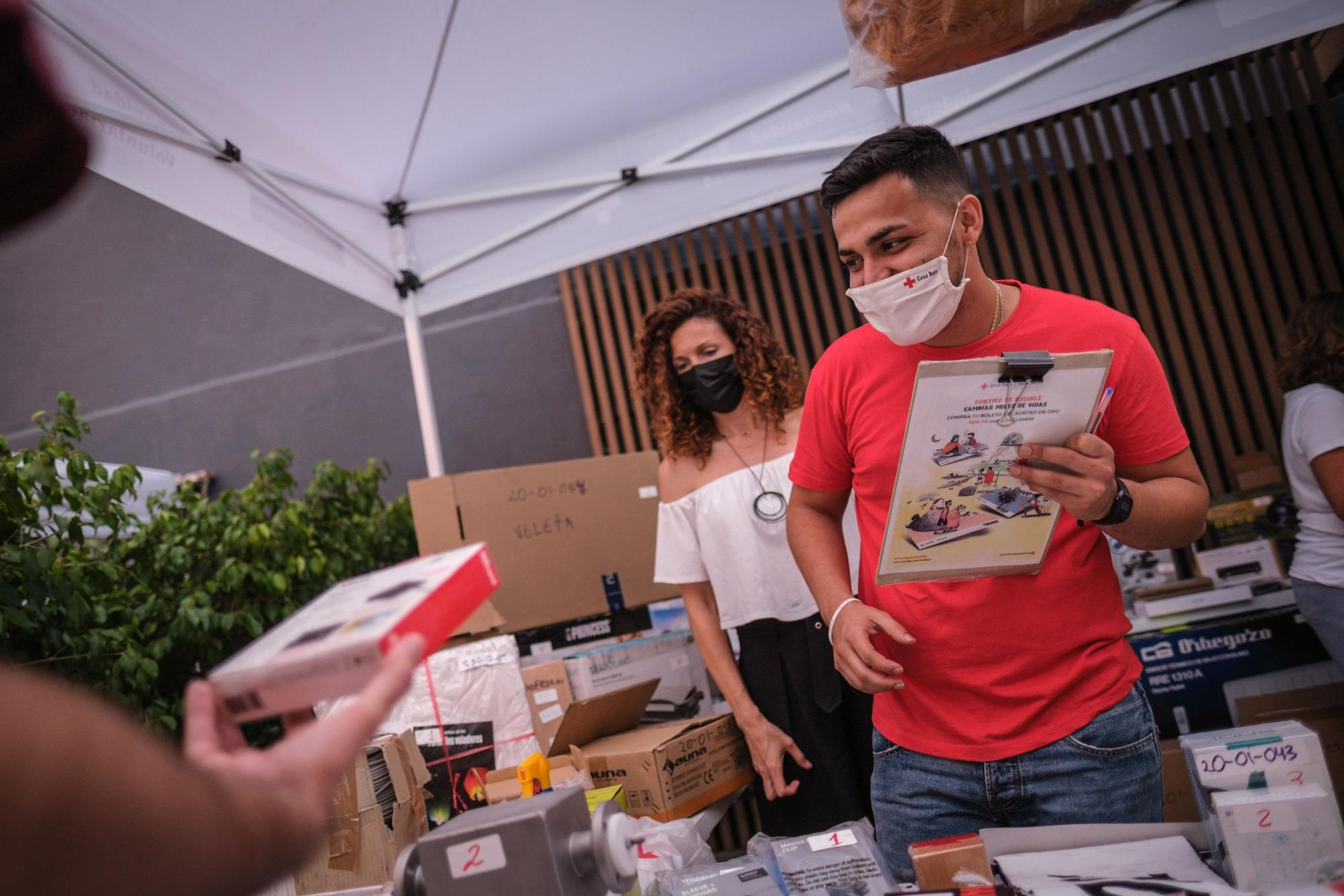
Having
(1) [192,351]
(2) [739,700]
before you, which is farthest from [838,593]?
(1) [192,351]

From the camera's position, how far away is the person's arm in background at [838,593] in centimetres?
127

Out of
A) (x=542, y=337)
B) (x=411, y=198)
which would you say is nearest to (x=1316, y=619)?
(x=411, y=198)

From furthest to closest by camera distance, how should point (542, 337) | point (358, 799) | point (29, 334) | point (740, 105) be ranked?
point (29, 334)
point (542, 337)
point (740, 105)
point (358, 799)

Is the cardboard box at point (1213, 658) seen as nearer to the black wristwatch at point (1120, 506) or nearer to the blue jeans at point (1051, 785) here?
the blue jeans at point (1051, 785)

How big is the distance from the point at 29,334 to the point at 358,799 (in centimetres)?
528

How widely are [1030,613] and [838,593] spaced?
30 centimetres

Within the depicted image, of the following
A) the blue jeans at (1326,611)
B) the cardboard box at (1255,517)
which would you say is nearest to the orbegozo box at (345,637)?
the blue jeans at (1326,611)

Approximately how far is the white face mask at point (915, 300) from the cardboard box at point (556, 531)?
1.61 m

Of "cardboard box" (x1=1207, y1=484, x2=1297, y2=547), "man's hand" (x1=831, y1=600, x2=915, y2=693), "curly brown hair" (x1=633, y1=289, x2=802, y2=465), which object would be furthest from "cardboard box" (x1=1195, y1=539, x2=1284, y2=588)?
"man's hand" (x1=831, y1=600, x2=915, y2=693)

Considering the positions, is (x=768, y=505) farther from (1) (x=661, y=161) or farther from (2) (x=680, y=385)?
(1) (x=661, y=161)

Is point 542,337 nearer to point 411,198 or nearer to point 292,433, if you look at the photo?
point 411,198

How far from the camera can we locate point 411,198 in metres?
3.45

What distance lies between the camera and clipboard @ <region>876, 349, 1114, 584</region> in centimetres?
109

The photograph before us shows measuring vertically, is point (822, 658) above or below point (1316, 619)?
above
